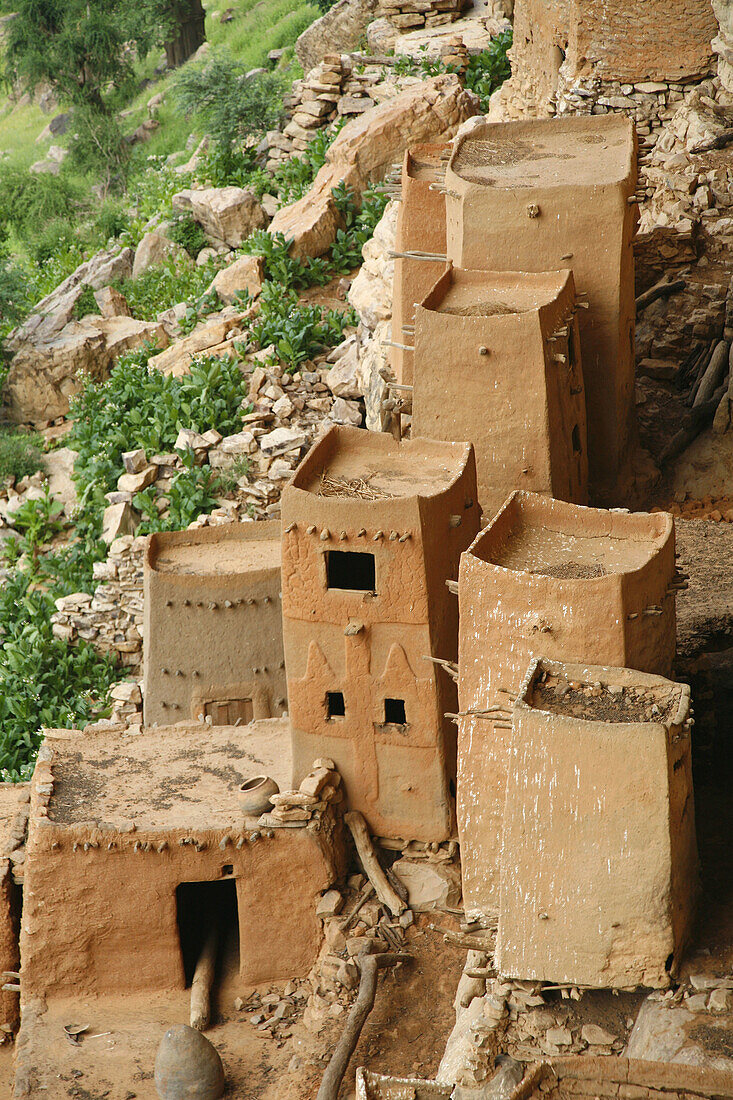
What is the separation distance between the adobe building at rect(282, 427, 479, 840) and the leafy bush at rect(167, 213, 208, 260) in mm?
16742

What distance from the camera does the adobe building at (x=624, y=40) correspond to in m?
21.1

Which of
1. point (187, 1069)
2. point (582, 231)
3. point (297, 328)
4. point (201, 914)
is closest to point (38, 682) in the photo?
point (201, 914)

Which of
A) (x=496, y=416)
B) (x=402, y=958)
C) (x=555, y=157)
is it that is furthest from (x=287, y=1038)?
(x=555, y=157)

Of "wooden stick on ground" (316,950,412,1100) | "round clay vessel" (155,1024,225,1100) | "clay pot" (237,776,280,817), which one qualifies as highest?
"clay pot" (237,776,280,817)

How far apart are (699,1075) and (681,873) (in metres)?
1.48

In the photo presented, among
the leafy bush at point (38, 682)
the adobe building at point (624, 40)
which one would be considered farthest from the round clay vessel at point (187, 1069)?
the adobe building at point (624, 40)

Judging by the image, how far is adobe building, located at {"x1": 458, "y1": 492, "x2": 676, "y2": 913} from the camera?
34.7ft

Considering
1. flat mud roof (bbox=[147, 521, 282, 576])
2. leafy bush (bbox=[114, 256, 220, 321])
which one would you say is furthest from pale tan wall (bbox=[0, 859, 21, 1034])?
leafy bush (bbox=[114, 256, 220, 321])

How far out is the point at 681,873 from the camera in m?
9.55

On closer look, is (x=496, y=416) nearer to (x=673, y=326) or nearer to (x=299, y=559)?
(x=299, y=559)

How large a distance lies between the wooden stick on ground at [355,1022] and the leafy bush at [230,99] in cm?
2232

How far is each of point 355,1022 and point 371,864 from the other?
1.77 meters

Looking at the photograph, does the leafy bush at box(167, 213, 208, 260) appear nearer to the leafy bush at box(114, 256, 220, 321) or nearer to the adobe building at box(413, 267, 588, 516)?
the leafy bush at box(114, 256, 220, 321)

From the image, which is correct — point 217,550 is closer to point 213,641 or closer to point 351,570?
point 213,641
